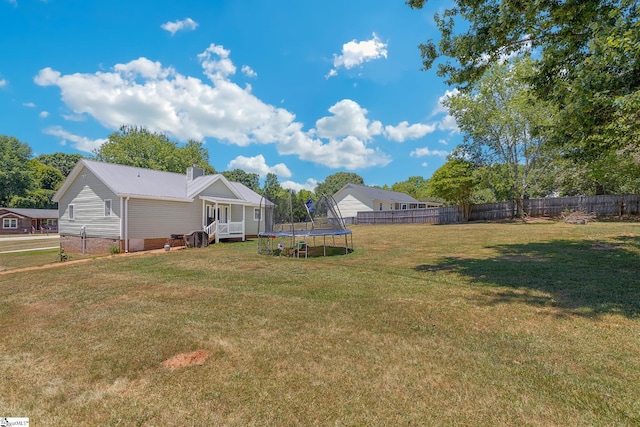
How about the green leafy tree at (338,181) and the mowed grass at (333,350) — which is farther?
the green leafy tree at (338,181)

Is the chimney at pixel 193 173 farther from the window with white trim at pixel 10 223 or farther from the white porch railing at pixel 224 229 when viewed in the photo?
the window with white trim at pixel 10 223

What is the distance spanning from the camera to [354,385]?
2.78 m

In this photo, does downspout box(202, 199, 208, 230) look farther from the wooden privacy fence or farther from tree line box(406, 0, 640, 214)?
the wooden privacy fence

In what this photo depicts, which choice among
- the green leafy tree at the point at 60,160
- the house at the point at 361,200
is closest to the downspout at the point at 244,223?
the house at the point at 361,200

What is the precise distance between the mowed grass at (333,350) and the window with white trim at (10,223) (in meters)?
44.3

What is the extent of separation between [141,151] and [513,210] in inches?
1651

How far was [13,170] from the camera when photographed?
42875mm

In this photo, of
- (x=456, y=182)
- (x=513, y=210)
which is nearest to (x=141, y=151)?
(x=456, y=182)

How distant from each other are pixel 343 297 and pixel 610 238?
13289 mm

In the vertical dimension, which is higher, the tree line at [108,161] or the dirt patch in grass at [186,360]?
the tree line at [108,161]

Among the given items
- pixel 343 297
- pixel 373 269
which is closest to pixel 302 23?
pixel 373 269

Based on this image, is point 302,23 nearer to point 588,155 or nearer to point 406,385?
point 588,155

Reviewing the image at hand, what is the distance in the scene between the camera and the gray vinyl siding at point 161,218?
1527 cm

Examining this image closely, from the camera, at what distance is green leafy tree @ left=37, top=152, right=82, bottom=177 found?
57156 mm
